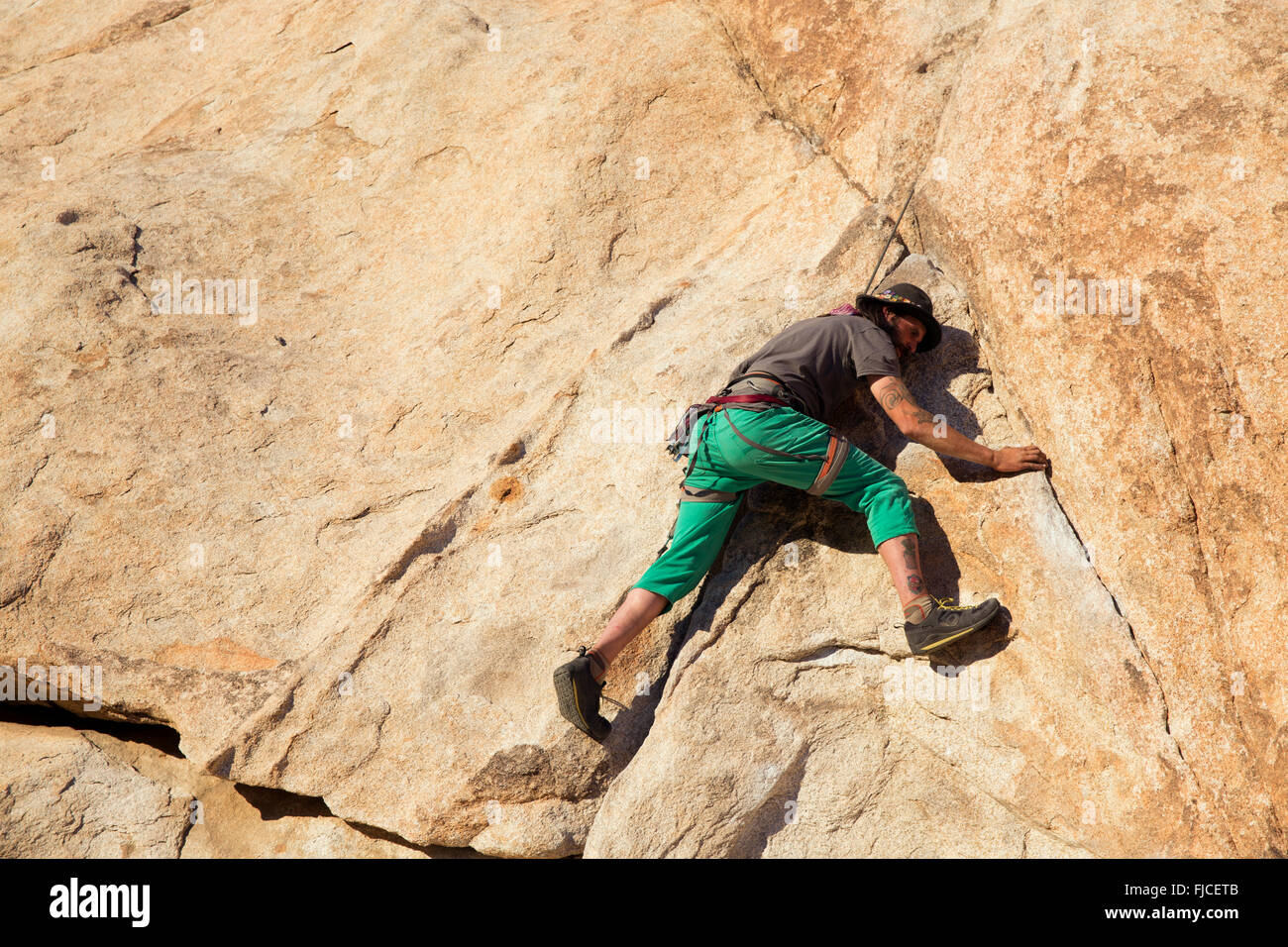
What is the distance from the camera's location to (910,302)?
5434mm

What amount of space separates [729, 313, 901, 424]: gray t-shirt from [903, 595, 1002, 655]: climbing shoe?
4.27ft

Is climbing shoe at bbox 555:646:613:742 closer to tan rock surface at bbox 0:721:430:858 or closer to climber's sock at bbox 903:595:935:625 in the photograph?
tan rock surface at bbox 0:721:430:858

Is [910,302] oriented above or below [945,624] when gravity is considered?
above

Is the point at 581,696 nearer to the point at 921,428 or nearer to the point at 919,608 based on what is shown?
the point at 919,608

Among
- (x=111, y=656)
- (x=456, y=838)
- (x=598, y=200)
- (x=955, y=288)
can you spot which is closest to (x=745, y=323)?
(x=955, y=288)

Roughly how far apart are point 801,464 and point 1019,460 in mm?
1250

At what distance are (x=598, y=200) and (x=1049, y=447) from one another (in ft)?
12.3

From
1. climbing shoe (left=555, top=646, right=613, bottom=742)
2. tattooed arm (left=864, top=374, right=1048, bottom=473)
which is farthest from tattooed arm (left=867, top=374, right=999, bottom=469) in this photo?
climbing shoe (left=555, top=646, right=613, bottom=742)

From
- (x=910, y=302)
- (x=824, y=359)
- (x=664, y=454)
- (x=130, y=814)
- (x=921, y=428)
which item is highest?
(x=910, y=302)

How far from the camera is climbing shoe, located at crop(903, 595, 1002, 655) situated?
4.67m

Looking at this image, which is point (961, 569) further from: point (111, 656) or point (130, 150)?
point (130, 150)

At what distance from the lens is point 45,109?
27.4ft

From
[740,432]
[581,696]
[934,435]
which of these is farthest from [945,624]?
[581,696]

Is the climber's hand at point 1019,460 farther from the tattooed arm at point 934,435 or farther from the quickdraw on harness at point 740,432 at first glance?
the quickdraw on harness at point 740,432
